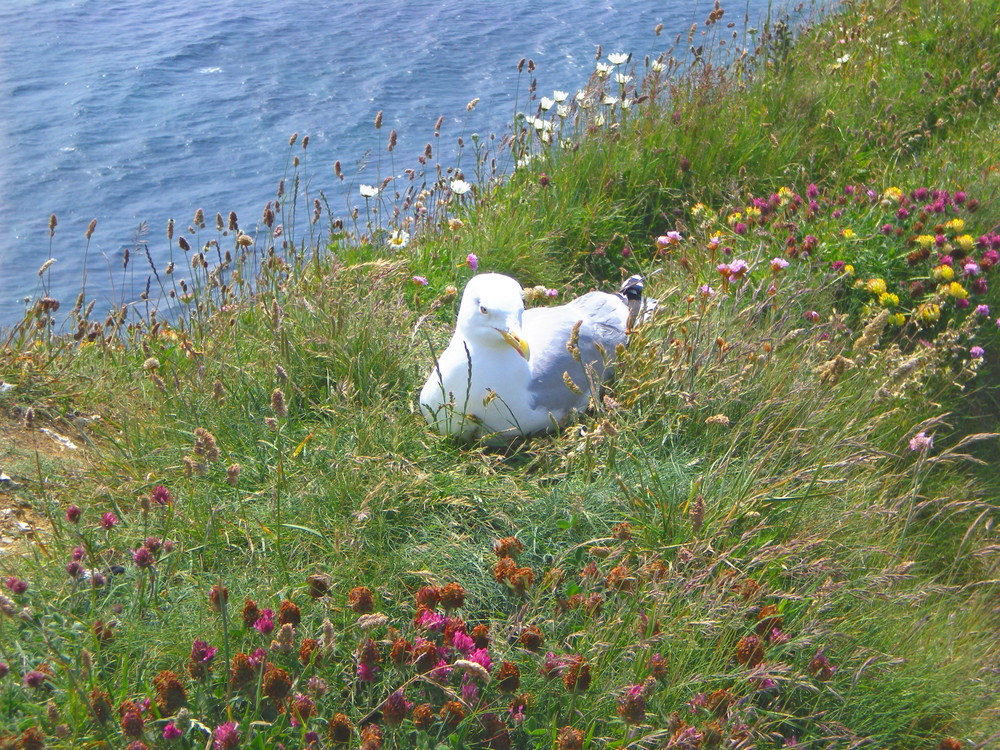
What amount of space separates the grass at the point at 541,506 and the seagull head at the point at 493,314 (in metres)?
0.38

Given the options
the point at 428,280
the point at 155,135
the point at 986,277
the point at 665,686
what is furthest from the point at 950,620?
the point at 155,135

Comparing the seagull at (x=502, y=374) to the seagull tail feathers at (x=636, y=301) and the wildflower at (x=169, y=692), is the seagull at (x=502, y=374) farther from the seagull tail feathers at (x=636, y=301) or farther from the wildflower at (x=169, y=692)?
the wildflower at (x=169, y=692)

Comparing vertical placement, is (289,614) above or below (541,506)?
above

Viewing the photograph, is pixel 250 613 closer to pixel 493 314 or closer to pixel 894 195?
pixel 493 314

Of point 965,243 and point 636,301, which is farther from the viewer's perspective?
point 965,243

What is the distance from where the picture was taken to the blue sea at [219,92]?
6824 millimetres

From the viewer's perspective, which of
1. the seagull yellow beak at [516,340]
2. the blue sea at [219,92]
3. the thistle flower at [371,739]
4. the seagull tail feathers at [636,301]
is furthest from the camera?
the blue sea at [219,92]

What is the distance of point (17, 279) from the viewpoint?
6.30 metres

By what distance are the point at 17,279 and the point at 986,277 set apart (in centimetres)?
575

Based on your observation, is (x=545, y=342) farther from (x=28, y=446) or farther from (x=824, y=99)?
(x=824, y=99)

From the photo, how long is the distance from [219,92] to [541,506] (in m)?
6.66

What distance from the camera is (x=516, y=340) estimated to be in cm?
308

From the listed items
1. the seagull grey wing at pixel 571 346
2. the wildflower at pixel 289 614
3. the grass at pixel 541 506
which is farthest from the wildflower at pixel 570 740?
the seagull grey wing at pixel 571 346

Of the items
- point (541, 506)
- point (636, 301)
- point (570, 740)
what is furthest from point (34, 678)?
point (636, 301)
